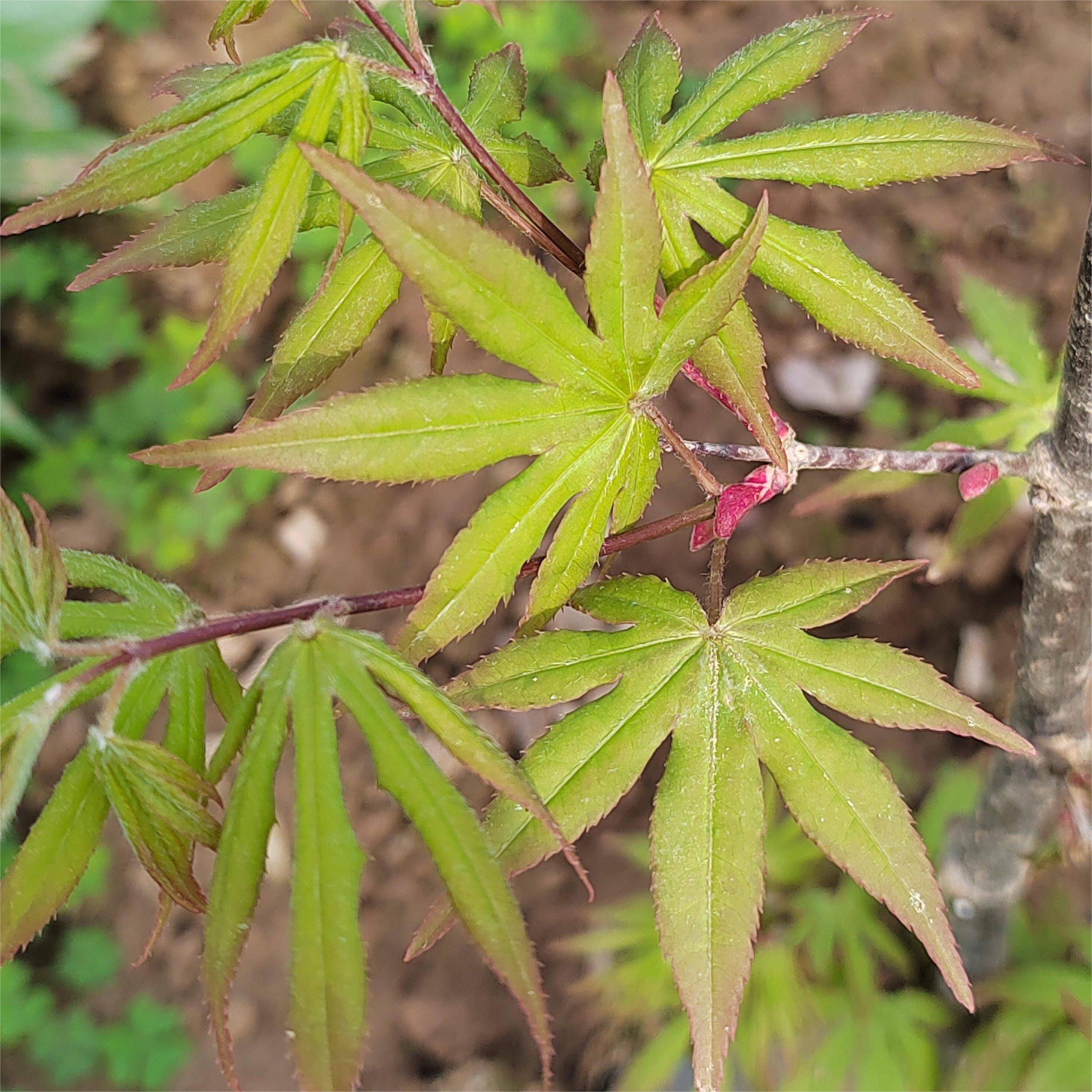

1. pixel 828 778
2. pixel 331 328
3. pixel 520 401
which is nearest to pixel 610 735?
pixel 828 778

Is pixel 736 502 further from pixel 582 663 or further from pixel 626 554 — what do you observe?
pixel 626 554

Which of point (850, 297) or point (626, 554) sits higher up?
point (850, 297)

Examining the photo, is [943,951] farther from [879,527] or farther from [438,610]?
Result: [879,527]

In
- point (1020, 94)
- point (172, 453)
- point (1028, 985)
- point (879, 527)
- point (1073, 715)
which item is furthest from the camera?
point (1020, 94)

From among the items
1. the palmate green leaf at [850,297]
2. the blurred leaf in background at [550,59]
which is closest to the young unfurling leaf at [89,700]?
the palmate green leaf at [850,297]

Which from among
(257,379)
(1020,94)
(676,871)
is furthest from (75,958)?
(1020,94)

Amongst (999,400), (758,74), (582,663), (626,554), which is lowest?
(626,554)
